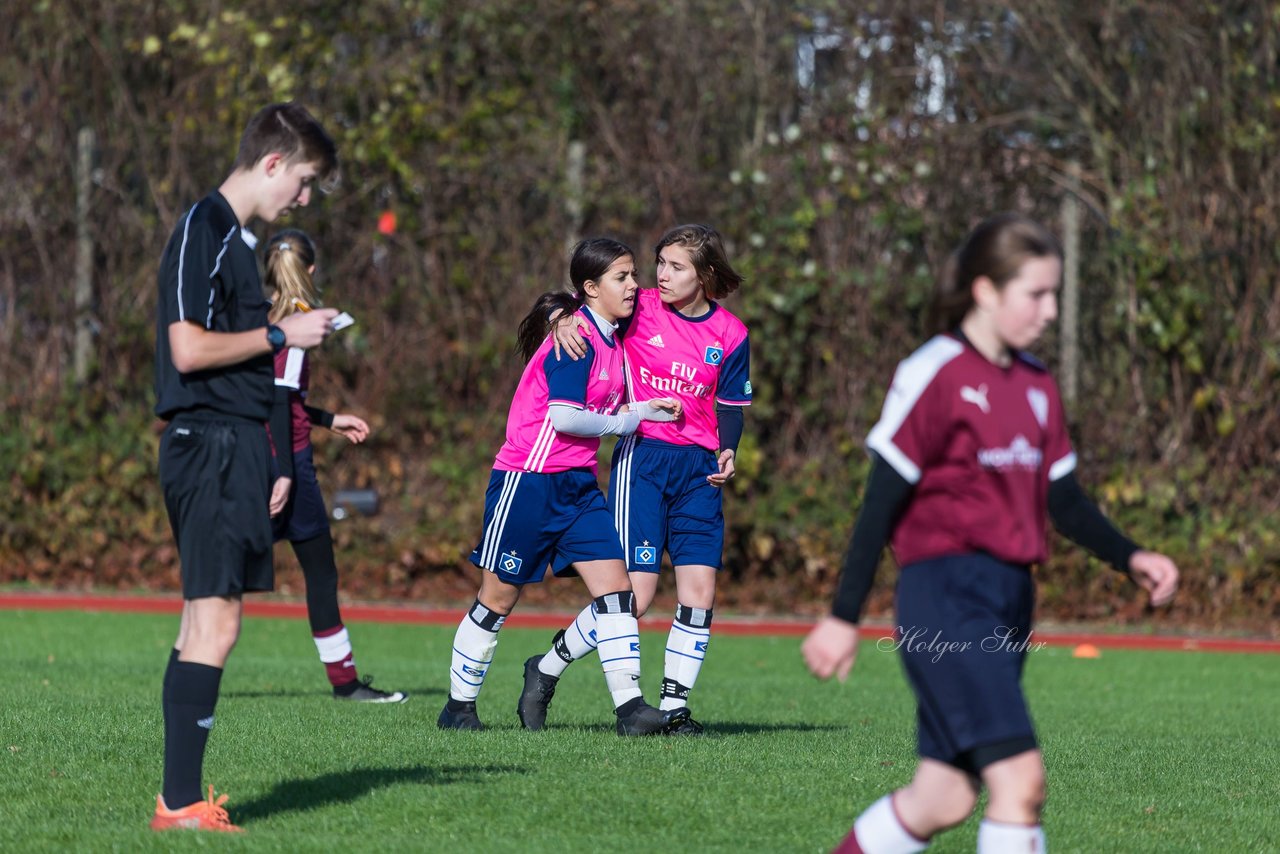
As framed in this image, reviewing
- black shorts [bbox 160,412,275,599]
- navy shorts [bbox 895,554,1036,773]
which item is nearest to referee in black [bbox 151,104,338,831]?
black shorts [bbox 160,412,275,599]

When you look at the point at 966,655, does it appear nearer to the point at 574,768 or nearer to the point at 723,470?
the point at 574,768

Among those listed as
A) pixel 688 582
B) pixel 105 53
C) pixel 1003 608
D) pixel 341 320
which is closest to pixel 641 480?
pixel 688 582

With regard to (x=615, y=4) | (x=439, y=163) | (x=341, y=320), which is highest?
(x=615, y=4)

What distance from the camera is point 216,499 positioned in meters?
4.64

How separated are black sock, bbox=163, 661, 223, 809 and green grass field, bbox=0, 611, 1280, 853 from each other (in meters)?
0.14

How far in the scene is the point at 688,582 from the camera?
7395mm

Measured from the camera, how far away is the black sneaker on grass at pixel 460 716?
7.08m

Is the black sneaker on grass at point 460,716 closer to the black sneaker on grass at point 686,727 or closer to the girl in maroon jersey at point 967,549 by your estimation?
the black sneaker on grass at point 686,727

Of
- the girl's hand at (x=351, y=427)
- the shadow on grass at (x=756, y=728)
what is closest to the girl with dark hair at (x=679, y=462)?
the shadow on grass at (x=756, y=728)

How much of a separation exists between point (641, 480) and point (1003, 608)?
3.53 meters

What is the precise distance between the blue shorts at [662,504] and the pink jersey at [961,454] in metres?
3.36

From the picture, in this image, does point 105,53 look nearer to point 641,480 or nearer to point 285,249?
point 285,249

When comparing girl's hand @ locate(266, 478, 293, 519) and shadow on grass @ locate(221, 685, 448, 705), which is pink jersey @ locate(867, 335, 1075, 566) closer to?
girl's hand @ locate(266, 478, 293, 519)

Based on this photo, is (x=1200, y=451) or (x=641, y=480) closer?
(x=641, y=480)
